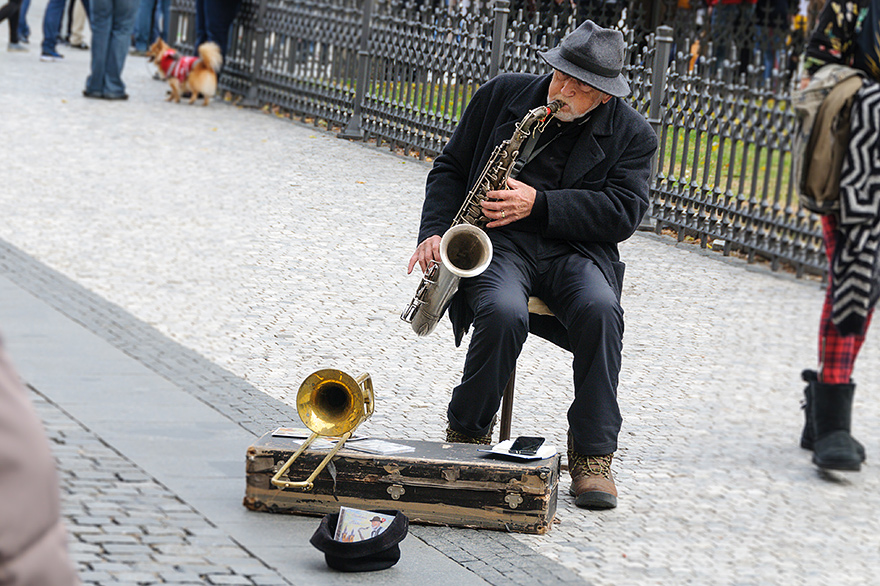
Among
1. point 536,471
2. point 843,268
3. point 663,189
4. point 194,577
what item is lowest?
point 194,577

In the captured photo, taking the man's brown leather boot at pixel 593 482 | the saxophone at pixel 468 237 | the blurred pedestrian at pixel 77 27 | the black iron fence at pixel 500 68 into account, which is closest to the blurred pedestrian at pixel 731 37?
the black iron fence at pixel 500 68

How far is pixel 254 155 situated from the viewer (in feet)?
38.4

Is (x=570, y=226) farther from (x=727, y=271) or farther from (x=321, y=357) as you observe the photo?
(x=321, y=357)

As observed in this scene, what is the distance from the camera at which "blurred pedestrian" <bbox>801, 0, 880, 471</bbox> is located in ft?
6.24

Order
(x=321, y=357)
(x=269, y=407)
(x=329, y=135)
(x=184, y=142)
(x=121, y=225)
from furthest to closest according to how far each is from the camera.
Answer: (x=329, y=135) < (x=184, y=142) < (x=121, y=225) < (x=321, y=357) < (x=269, y=407)

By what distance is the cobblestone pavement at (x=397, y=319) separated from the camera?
3.37 meters

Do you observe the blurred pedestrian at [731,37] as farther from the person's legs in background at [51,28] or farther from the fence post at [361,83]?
the person's legs in background at [51,28]

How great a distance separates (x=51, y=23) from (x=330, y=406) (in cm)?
1454

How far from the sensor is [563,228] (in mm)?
4719

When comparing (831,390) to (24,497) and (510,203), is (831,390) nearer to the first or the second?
(24,497)

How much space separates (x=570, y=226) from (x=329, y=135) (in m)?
8.70

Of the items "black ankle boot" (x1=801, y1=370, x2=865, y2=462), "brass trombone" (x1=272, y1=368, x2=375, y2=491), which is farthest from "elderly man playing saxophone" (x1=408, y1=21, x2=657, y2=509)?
"black ankle boot" (x1=801, y1=370, x2=865, y2=462)

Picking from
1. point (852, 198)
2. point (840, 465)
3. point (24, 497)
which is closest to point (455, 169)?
point (840, 465)

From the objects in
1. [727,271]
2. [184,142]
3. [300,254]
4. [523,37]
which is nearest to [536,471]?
[727,271]
